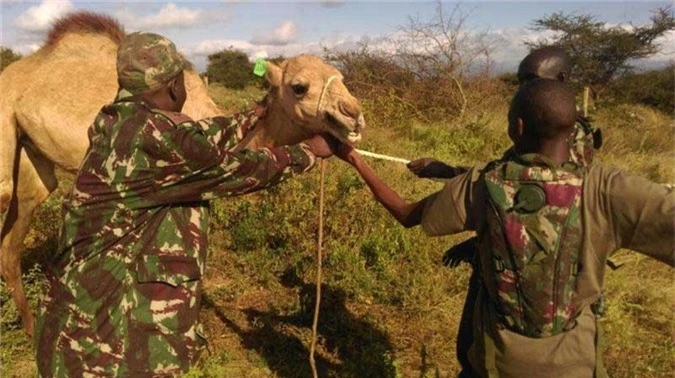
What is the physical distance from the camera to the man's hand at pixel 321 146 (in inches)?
110

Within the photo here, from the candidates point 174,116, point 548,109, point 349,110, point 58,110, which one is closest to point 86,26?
point 58,110

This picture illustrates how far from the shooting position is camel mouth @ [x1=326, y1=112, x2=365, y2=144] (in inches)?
125

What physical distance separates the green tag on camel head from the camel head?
69 mm

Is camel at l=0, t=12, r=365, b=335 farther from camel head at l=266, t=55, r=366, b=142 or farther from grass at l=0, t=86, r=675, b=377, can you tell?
grass at l=0, t=86, r=675, b=377

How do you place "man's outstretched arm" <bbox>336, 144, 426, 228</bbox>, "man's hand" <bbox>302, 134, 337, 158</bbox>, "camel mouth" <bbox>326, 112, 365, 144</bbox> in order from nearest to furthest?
"man's outstretched arm" <bbox>336, 144, 426, 228</bbox>, "man's hand" <bbox>302, 134, 337, 158</bbox>, "camel mouth" <bbox>326, 112, 365, 144</bbox>

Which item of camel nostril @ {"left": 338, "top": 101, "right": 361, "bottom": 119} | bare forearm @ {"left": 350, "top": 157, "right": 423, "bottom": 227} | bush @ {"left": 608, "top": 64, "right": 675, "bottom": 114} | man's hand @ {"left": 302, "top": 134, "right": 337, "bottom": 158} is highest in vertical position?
camel nostril @ {"left": 338, "top": 101, "right": 361, "bottom": 119}

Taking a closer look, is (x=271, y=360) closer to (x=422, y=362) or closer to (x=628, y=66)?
(x=422, y=362)

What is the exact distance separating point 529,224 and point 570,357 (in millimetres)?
501

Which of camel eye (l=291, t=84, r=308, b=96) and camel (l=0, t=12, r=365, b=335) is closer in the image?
camel eye (l=291, t=84, r=308, b=96)

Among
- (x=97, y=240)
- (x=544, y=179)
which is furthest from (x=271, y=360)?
(x=544, y=179)

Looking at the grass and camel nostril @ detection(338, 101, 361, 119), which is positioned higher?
camel nostril @ detection(338, 101, 361, 119)

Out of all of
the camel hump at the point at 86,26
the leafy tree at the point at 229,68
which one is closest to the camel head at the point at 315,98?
the camel hump at the point at 86,26

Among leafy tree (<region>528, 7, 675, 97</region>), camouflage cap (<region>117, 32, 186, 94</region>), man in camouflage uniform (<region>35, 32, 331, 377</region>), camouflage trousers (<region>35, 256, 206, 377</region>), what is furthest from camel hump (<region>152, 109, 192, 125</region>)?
leafy tree (<region>528, 7, 675, 97</region>)

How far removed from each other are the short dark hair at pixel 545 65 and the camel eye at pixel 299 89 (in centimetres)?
123
